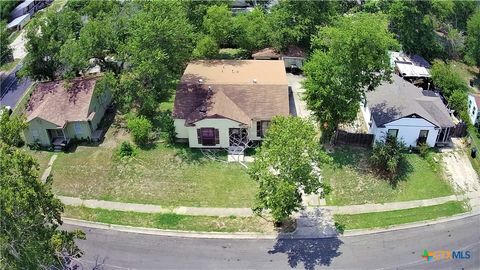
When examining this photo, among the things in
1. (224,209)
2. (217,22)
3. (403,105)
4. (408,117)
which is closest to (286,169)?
(224,209)

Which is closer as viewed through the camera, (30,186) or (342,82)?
(30,186)

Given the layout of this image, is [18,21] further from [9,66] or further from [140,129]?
[140,129]

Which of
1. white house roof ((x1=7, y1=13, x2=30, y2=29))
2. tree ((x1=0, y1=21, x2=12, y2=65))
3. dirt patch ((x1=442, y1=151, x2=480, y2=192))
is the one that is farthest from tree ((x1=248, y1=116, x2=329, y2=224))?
white house roof ((x1=7, y1=13, x2=30, y2=29))

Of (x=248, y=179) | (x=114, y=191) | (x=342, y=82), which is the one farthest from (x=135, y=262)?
(x=342, y=82)

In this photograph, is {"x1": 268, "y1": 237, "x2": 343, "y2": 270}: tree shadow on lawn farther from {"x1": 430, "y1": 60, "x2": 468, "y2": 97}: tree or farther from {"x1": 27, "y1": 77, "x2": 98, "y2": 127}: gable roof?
{"x1": 430, "y1": 60, "x2": 468, "y2": 97}: tree

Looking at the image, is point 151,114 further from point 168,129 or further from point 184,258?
point 184,258
